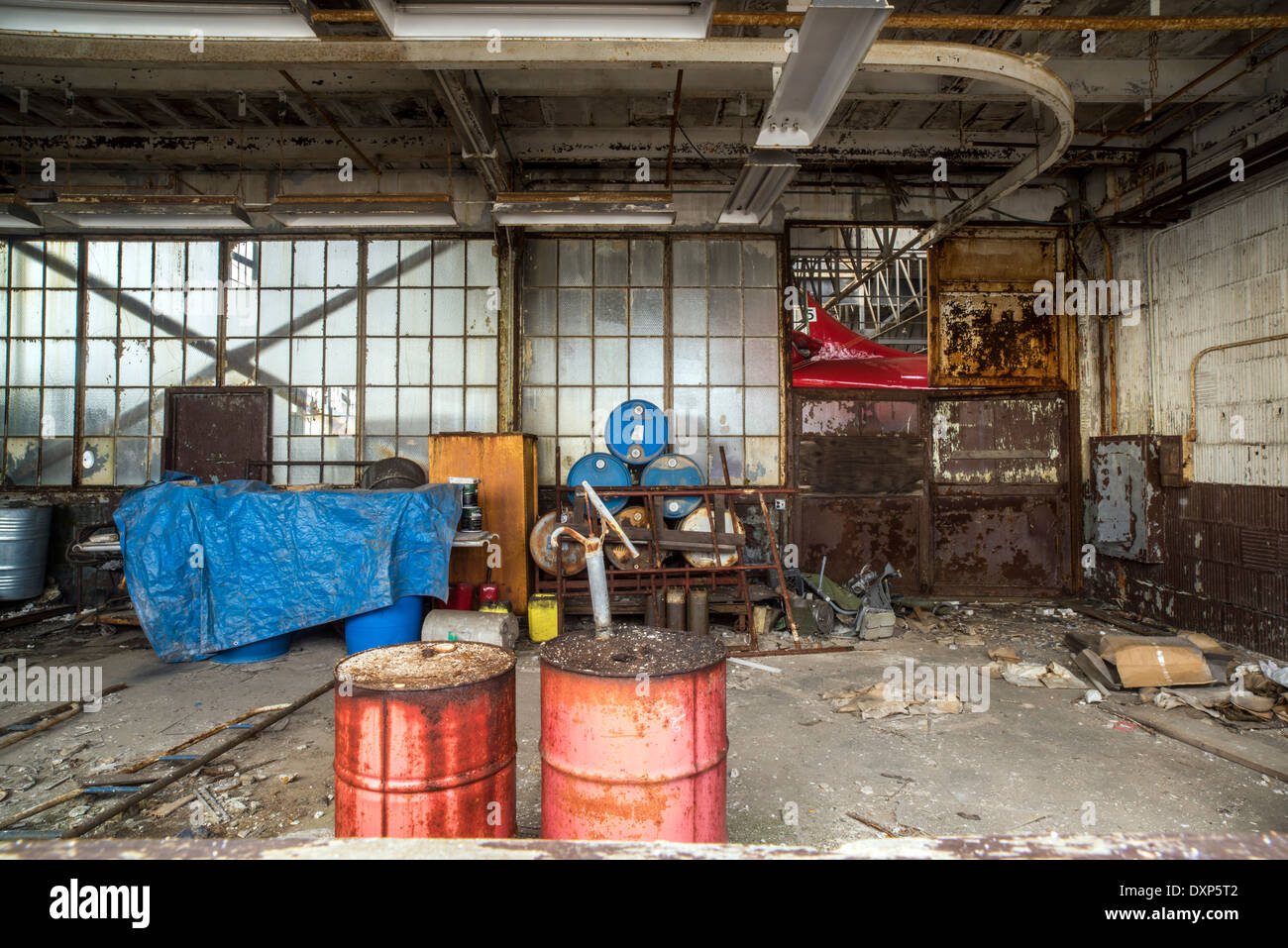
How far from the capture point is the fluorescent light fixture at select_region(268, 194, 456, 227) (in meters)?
5.67

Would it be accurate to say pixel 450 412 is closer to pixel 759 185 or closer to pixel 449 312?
pixel 449 312

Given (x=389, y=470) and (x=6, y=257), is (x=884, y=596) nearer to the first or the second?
(x=389, y=470)

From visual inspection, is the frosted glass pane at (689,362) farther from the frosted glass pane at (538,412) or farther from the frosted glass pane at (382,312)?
the frosted glass pane at (382,312)

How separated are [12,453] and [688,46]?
8.40 m

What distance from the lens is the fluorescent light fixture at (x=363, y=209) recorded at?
567 cm

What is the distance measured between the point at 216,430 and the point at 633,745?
7.23 m

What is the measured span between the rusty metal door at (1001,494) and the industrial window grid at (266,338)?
5299 mm

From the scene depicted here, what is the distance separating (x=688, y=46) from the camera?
383cm

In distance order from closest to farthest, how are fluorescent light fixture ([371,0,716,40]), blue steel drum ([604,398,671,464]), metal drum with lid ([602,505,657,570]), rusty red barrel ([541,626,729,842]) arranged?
rusty red barrel ([541,626,729,842]) → fluorescent light fixture ([371,0,716,40]) → metal drum with lid ([602,505,657,570]) → blue steel drum ([604,398,671,464])

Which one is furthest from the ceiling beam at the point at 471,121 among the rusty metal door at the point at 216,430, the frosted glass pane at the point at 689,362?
the rusty metal door at the point at 216,430

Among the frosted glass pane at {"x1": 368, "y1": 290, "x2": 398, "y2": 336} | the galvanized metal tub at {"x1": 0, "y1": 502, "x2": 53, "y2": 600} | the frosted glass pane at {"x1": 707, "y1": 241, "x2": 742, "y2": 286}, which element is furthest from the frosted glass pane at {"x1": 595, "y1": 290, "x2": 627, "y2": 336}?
the galvanized metal tub at {"x1": 0, "y1": 502, "x2": 53, "y2": 600}

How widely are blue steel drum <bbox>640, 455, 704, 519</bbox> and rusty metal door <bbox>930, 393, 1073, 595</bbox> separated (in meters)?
2.99

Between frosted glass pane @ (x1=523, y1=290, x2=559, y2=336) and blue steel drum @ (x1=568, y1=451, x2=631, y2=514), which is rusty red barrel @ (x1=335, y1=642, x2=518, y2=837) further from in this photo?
frosted glass pane @ (x1=523, y1=290, x2=559, y2=336)

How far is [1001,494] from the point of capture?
7793mm
